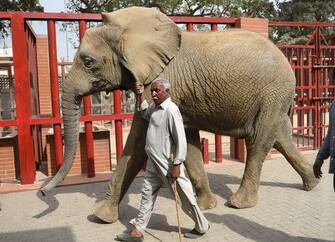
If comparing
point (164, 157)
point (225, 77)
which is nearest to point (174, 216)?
point (164, 157)

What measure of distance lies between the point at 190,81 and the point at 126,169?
133 centimetres

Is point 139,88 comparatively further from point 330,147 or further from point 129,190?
point 129,190

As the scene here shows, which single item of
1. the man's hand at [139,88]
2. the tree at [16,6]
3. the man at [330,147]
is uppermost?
the tree at [16,6]

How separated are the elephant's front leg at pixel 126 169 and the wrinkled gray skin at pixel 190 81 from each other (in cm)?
1

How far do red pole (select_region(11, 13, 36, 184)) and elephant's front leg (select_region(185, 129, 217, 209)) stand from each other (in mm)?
2905

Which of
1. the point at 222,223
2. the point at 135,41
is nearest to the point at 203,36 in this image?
the point at 135,41

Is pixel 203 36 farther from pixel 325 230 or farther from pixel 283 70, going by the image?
pixel 325 230

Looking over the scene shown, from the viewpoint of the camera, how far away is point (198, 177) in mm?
5207

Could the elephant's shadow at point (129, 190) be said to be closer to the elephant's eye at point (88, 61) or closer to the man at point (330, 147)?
the elephant's eye at point (88, 61)

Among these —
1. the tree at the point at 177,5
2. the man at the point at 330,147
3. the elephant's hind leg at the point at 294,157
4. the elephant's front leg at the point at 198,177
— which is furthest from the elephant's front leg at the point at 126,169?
the tree at the point at 177,5

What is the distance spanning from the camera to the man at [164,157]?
382 cm

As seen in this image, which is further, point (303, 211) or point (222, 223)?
point (303, 211)

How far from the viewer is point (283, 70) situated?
16.5 feet

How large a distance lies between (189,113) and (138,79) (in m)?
0.88
